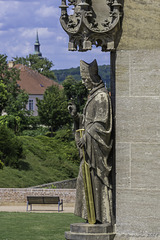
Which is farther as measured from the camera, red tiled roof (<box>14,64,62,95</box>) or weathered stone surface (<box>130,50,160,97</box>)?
red tiled roof (<box>14,64,62,95</box>)

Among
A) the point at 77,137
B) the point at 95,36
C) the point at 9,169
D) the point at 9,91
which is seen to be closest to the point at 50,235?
the point at 77,137

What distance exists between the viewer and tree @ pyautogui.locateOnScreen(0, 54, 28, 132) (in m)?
62.4

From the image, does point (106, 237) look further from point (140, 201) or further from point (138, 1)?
point (138, 1)

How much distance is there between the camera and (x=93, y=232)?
33.9ft

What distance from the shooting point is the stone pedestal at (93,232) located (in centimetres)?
1021

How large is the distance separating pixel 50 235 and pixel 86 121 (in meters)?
8.03

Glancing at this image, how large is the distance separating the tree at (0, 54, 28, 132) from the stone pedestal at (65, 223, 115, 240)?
46.4 meters

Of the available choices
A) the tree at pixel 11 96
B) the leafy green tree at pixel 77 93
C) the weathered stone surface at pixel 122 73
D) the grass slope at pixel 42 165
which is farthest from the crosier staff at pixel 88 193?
the leafy green tree at pixel 77 93

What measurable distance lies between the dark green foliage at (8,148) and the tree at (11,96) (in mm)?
12381

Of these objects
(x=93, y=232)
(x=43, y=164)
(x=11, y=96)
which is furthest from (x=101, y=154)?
(x=11, y=96)

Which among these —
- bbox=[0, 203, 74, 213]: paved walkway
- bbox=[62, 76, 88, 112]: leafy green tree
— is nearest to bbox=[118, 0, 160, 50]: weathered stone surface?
bbox=[0, 203, 74, 213]: paved walkway

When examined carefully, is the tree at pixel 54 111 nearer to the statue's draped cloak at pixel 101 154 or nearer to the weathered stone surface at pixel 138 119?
the statue's draped cloak at pixel 101 154

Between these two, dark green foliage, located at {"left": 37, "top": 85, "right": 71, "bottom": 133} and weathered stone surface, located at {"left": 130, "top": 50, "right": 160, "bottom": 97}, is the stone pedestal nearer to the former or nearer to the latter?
weathered stone surface, located at {"left": 130, "top": 50, "right": 160, "bottom": 97}

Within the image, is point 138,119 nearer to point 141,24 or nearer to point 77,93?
point 141,24
